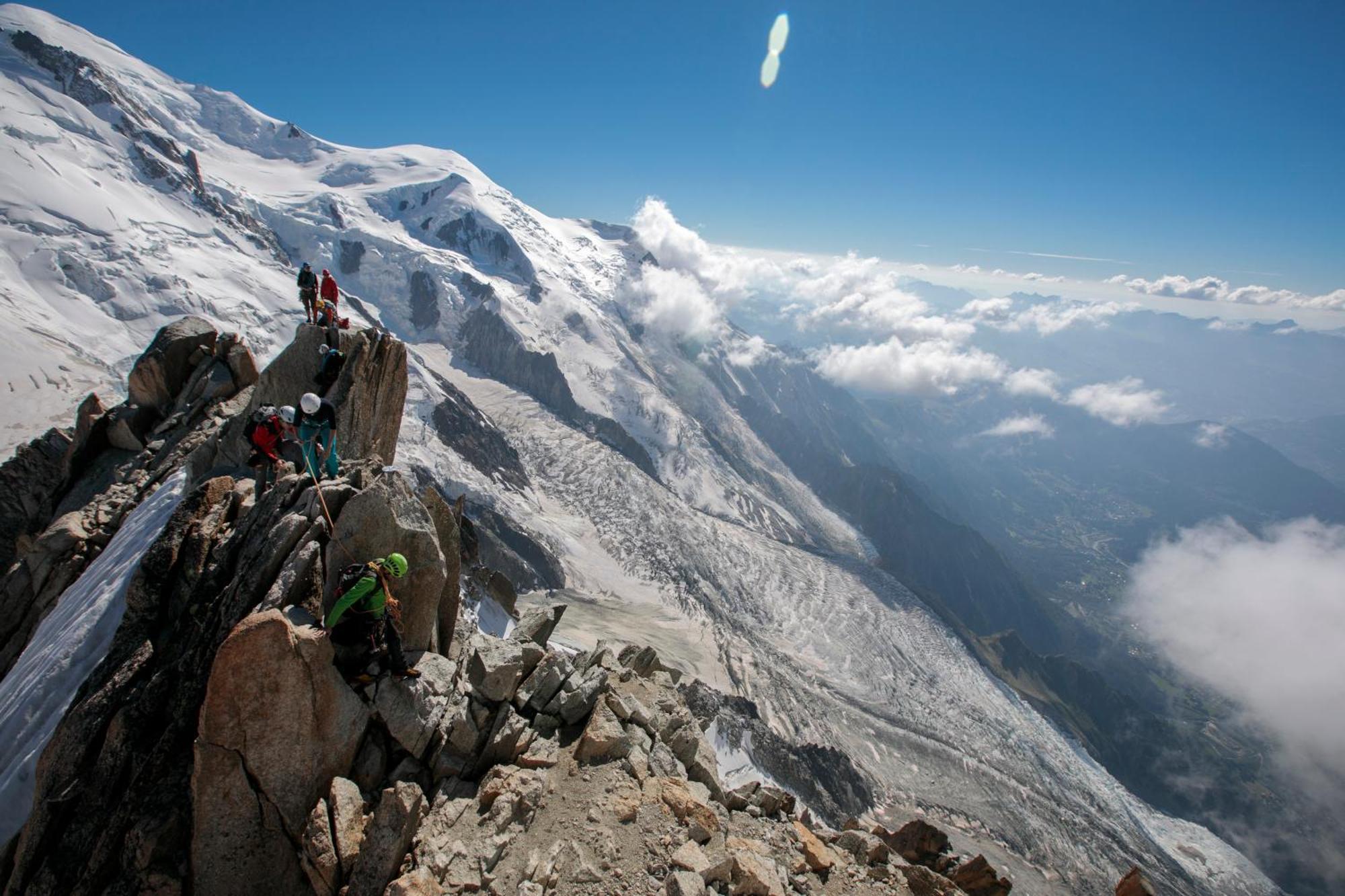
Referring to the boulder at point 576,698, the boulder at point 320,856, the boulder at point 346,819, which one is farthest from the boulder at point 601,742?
the boulder at point 320,856

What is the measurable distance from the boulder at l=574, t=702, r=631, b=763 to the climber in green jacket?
180 inches

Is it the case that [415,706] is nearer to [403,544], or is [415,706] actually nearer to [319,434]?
[403,544]

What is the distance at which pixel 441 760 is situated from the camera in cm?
1134

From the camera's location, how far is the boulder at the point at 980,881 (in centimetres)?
1814

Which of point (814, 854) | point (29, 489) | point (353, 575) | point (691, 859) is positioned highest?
point (353, 575)

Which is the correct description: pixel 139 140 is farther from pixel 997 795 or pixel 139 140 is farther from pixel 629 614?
pixel 997 795

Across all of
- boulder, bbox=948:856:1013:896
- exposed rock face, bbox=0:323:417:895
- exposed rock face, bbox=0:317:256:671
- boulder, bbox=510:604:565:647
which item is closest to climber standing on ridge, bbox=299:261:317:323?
exposed rock face, bbox=0:317:256:671

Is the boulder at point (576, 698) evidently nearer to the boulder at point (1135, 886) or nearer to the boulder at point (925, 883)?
the boulder at point (925, 883)

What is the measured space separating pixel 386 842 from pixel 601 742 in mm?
5388

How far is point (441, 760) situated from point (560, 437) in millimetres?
189259

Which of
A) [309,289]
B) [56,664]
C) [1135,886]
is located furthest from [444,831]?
[309,289]

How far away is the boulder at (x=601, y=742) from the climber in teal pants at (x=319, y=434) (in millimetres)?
9132

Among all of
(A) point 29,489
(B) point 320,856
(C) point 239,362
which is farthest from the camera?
(C) point 239,362

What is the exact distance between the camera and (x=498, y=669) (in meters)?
13.4
